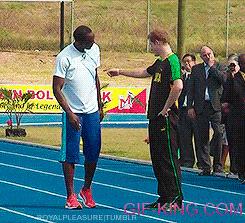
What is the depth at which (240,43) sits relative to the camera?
5488cm

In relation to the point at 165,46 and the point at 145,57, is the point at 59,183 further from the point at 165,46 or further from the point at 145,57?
the point at 145,57

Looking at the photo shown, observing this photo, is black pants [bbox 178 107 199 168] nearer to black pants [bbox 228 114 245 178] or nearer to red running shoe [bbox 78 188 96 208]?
black pants [bbox 228 114 245 178]

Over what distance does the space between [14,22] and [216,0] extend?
14.1m

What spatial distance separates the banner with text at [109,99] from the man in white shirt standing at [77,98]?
18.9 m

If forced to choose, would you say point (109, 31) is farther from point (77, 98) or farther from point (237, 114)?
point (77, 98)

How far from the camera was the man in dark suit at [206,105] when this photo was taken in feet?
57.2

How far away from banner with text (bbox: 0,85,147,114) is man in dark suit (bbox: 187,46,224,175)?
14.5 m

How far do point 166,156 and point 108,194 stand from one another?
178 centimetres

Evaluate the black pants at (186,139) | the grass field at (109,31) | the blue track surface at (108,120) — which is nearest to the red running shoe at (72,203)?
the black pants at (186,139)

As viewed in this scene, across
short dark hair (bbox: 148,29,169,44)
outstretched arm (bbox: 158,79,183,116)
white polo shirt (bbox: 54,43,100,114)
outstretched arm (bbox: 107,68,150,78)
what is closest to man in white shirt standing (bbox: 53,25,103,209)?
white polo shirt (bbox: 54,43,100,114)

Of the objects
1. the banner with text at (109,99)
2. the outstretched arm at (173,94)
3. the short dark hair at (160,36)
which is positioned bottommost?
the banner with text at (109,99)

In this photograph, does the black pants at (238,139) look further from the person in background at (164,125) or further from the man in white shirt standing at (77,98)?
the man in white shirt standing at (77,98)

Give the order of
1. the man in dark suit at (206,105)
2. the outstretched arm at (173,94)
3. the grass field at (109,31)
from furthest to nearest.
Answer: the grass field at (109,31), the man in dark suit at (206,105), the outstretched arm at (173,94)

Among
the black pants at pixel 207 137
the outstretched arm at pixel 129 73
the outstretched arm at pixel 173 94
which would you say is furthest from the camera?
the black pants at pixel 207 137
